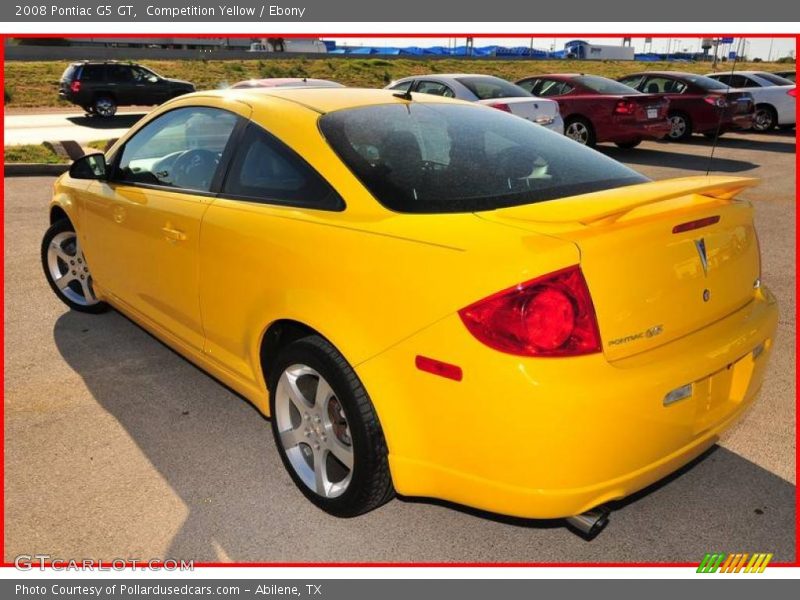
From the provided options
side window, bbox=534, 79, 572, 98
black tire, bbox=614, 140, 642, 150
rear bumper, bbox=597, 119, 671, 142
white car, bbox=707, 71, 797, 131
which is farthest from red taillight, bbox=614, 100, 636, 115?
white car, bbox=707, 71, 797, 131

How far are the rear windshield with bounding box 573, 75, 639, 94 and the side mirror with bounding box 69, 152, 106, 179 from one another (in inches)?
446

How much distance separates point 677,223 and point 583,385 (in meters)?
0.72

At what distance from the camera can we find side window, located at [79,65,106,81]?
21625 mm

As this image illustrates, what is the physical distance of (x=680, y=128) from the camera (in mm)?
16016

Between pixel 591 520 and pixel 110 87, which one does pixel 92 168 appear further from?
pixel 110 87

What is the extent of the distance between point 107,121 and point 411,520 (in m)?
21.5

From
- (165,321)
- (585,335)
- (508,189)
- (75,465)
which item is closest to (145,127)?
(165,321)

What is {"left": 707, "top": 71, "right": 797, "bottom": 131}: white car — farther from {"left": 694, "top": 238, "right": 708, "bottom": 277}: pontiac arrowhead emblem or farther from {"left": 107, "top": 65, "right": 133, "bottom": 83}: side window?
{"left": 107, "top": 65, "right": 133, "bottom": 83}: side window

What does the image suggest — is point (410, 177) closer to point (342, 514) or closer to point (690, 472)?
point (342, 514)

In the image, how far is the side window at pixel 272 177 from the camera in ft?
8.91

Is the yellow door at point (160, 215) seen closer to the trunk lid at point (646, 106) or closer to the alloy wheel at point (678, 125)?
the trunk lid at point (646, 106)

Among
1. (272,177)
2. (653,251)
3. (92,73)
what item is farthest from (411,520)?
(92,73)

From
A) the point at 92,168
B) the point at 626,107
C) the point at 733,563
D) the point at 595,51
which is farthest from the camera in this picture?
the point at 595,51

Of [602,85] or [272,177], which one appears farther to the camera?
[602,85]
